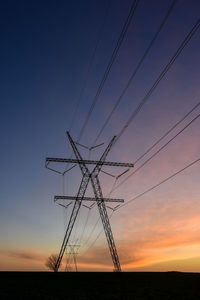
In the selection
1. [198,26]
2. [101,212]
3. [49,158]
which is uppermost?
[49,158]

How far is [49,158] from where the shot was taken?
4128cm

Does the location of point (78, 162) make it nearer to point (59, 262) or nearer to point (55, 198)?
point (55, 198)

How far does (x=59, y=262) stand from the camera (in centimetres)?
6003

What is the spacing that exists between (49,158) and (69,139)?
364 inches
